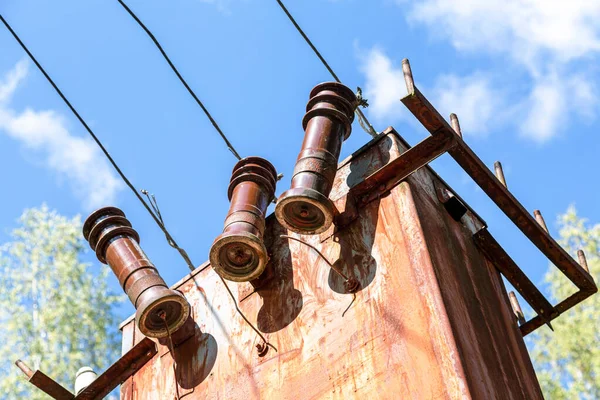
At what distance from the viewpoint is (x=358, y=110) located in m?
8.15

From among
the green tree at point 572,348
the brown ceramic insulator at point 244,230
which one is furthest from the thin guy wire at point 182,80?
the green tree at point 572,348

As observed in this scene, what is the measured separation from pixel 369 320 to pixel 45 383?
10.2ft

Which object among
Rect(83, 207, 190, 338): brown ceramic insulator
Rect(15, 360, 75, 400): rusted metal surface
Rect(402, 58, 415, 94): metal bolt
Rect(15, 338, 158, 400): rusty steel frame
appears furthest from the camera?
Rect(15, 338, 158, 400): rusty steel frame

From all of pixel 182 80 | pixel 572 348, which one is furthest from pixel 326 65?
pixel 572 348

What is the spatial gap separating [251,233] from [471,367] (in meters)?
2.02

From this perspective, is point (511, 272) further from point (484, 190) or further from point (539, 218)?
point (484, 190)

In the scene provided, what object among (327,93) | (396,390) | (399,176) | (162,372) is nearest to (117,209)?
(162,372)

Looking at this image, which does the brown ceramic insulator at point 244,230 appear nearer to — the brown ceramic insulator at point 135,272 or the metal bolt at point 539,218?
the brown ceramic insulator at point 135,272

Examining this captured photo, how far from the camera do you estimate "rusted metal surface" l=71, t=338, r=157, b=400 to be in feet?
26.6

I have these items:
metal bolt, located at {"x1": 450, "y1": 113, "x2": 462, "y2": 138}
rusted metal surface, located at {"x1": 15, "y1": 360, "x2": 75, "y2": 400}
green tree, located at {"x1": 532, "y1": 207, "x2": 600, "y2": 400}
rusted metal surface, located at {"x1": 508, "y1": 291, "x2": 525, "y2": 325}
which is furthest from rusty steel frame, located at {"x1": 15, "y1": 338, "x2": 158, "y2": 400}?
A: green tree, located at {"x1": 532, "y1": 207, "x2": 600, "y2": 400}

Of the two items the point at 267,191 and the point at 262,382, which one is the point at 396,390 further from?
the point at 267,191

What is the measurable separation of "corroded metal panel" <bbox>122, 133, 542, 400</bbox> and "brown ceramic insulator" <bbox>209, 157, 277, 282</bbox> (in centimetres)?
33

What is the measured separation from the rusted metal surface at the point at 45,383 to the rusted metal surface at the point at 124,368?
13 centimetres

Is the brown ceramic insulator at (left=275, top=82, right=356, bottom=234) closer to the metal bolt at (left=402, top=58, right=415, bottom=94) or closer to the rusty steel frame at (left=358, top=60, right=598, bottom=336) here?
the rusty steel frame at (left=358, top=60, right=598, bottom=336)
